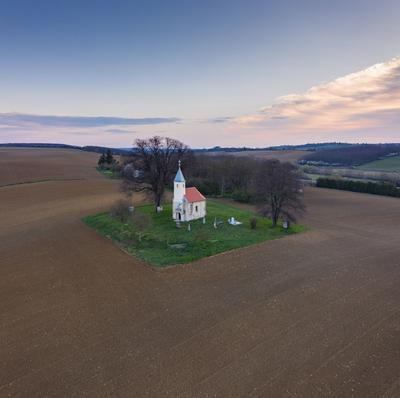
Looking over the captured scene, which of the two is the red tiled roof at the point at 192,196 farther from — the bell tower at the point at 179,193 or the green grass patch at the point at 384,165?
the green grass patch at the point at 384,165

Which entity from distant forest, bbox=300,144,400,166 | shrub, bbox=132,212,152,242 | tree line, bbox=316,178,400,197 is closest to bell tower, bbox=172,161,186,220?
shrub, bbox=132,212,152,242

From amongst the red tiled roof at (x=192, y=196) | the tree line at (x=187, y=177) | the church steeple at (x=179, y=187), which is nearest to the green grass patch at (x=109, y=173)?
the tree line at (x=187, y=177)

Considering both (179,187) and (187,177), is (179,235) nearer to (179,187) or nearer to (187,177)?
(179,187)

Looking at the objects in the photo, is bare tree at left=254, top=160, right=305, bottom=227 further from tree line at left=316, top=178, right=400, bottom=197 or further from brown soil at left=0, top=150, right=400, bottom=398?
tree line at left=316, top=178, right=400, bottom=197

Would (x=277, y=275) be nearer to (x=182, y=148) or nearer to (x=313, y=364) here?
(x=313, y=364)

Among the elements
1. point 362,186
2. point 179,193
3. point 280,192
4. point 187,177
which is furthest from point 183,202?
point 362,186
